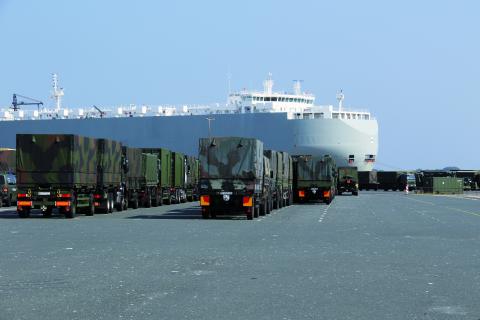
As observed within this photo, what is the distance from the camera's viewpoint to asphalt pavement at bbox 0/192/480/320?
29.6ft

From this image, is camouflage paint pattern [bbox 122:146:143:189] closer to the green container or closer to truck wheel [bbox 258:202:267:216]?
truck wheel [bbox 258:202:267:216]

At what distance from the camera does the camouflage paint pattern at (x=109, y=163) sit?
34.3 metres

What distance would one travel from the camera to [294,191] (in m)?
51.1

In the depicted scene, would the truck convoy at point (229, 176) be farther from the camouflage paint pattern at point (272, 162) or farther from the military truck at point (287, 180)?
the military truck at point (287, 180)

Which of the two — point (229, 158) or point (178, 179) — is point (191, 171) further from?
point (229, 158)

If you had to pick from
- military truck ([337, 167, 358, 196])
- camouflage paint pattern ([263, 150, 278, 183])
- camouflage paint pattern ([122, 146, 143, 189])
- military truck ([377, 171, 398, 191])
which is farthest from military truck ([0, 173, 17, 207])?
military truck ([377, 171, 398, 191])

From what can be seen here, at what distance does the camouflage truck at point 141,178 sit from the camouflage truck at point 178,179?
4.30m

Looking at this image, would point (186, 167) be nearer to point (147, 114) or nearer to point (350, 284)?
point (350, 284)

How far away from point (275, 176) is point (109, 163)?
8.09 m

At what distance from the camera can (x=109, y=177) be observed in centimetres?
3538

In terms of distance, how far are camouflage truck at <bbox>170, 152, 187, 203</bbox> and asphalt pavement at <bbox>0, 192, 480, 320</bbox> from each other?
26.7 m

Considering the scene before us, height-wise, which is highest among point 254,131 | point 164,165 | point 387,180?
point 254,131

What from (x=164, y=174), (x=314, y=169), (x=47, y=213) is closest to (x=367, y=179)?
(x=314, y=169)

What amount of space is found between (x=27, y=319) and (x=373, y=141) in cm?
10708
